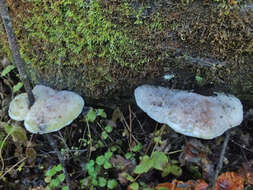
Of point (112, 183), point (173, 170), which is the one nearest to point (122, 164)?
point (112, 183)

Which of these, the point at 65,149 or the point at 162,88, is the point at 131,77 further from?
the point at 65,149

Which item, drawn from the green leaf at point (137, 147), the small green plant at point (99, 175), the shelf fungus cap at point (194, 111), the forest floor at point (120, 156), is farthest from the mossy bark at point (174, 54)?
the small green plant at point (99, 175)

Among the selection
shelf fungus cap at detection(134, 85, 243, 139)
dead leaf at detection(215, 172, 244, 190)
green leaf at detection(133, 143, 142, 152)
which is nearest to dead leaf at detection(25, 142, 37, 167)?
green leaf at detection(133, 143, 142, 152)

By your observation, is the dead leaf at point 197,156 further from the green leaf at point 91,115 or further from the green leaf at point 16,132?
the green leaf at point 16,132

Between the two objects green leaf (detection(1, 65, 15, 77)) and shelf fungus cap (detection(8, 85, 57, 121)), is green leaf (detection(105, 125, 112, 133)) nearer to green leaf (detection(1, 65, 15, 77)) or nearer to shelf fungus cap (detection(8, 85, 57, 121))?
shelf fungus cap (detection(8, 85, 57, 121))

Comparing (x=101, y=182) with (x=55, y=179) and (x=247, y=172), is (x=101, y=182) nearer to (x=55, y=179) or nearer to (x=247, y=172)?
(x=55, y=179)

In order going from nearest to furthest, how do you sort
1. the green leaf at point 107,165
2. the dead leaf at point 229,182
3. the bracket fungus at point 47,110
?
1. the bracket fungus at point 47,110
2. the dead leaf at point 229,182
3. the green leaf at point 107,165
